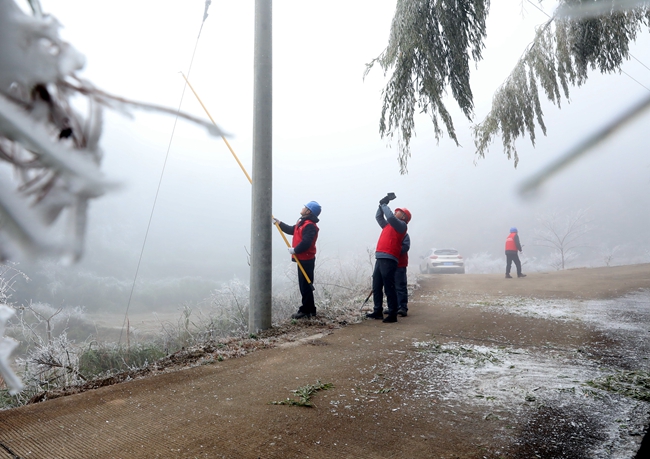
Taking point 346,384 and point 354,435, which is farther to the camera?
point 346,384

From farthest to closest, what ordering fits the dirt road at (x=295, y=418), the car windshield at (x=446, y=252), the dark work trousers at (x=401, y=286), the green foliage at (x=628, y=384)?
the car windshield at (x=446, y=252)
the dark work trousers at (x=401, y=286)
the green foliage at (x=628, y=384)
the dirt road at (x=295, y=418)

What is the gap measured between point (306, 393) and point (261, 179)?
290 centimetres

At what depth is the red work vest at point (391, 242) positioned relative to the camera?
6312mm

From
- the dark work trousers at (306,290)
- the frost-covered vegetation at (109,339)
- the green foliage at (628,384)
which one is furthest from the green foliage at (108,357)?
the green foliage at (628,384)

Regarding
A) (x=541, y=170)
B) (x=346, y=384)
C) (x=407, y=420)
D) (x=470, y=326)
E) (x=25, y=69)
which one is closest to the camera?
(x=25, y=69)

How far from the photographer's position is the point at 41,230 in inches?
16.8

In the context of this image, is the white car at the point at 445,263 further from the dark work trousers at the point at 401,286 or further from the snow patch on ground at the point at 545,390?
the snow patch on ground at the point at 545,390

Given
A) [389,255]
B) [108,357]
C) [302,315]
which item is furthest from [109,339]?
[389,255]

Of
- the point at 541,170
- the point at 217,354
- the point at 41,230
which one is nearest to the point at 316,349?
the point at 217,354

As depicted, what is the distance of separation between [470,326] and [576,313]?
7.42ft

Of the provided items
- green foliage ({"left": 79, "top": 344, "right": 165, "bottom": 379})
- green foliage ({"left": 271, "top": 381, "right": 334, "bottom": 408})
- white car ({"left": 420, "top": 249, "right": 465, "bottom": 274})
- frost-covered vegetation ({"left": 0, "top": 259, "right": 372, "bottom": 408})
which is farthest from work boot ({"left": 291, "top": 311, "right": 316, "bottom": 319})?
white car ({"left": 420, "top": 249, "right": 465, "bottom": 274})

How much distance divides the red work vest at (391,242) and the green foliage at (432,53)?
1876 mm

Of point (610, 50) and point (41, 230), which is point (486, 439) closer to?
point (41, 230)

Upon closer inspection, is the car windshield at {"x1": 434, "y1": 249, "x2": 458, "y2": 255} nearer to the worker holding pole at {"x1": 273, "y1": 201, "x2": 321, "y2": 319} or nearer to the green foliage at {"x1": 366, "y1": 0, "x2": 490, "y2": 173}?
the worker holding pole at {"x1": 273, "y1": 201, "x2": 321, "y2": 319}
